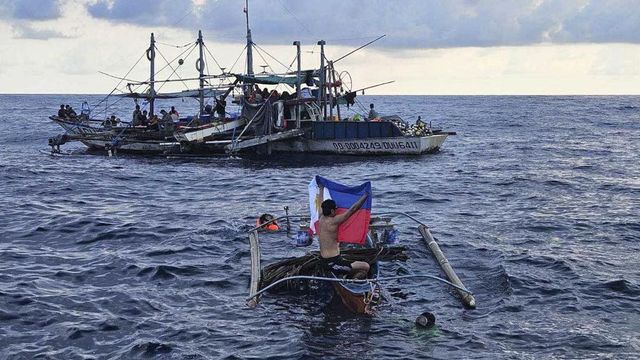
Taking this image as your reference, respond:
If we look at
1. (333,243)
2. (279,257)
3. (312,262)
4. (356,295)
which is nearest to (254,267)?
(279,257)

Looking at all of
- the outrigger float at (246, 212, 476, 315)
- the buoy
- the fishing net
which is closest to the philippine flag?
the fishing net

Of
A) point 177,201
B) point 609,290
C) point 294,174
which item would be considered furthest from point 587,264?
point 294,174

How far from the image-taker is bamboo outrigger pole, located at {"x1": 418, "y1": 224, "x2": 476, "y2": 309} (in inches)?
624

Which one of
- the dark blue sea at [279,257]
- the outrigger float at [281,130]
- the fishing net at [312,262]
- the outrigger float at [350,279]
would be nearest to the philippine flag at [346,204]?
the fishing net at [312,262]

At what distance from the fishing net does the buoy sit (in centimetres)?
220

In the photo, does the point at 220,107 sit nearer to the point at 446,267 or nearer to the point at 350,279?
the point at 446,267

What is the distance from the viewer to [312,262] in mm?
16312

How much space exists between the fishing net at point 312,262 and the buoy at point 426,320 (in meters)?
2.20

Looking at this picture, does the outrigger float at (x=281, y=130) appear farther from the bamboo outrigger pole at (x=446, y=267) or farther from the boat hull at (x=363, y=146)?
the bamboo outrigger pole at (x=446, y=267)

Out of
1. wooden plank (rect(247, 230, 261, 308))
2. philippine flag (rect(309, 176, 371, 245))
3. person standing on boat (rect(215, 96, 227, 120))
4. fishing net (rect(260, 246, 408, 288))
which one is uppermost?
person standing on boat (rect(215, 96, 227, 120))

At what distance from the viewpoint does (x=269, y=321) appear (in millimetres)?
14914

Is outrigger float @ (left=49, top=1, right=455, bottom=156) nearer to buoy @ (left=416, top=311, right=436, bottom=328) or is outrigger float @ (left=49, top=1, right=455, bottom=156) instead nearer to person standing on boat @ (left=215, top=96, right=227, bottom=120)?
person standing on boat @ (left=215, top=96, right=227, bottom=120)

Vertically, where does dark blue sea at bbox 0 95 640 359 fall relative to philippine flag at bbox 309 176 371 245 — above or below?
below

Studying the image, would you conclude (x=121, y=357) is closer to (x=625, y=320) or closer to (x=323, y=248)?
(x=323, y=248)
